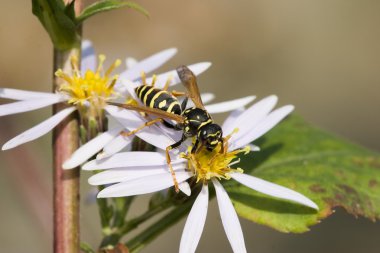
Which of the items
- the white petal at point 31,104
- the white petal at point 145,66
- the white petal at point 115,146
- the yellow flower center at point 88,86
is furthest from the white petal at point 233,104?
the white petal at point 31,104

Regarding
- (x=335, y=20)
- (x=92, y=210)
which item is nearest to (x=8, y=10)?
(x=92, y=210)

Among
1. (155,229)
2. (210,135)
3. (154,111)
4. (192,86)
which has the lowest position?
(155,229)

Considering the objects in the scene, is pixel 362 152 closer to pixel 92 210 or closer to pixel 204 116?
pixel 204 116

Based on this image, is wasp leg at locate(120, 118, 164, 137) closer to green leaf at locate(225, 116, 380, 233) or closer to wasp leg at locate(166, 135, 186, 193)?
wasp leg at locate(166, 135, 186, 193)

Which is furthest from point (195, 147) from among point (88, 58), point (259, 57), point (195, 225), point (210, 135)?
point (259, 57)

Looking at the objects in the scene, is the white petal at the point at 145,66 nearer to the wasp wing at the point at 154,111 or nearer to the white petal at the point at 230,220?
the wasp wing at the point at 154,111

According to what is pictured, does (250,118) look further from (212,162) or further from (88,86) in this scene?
(88,86)
